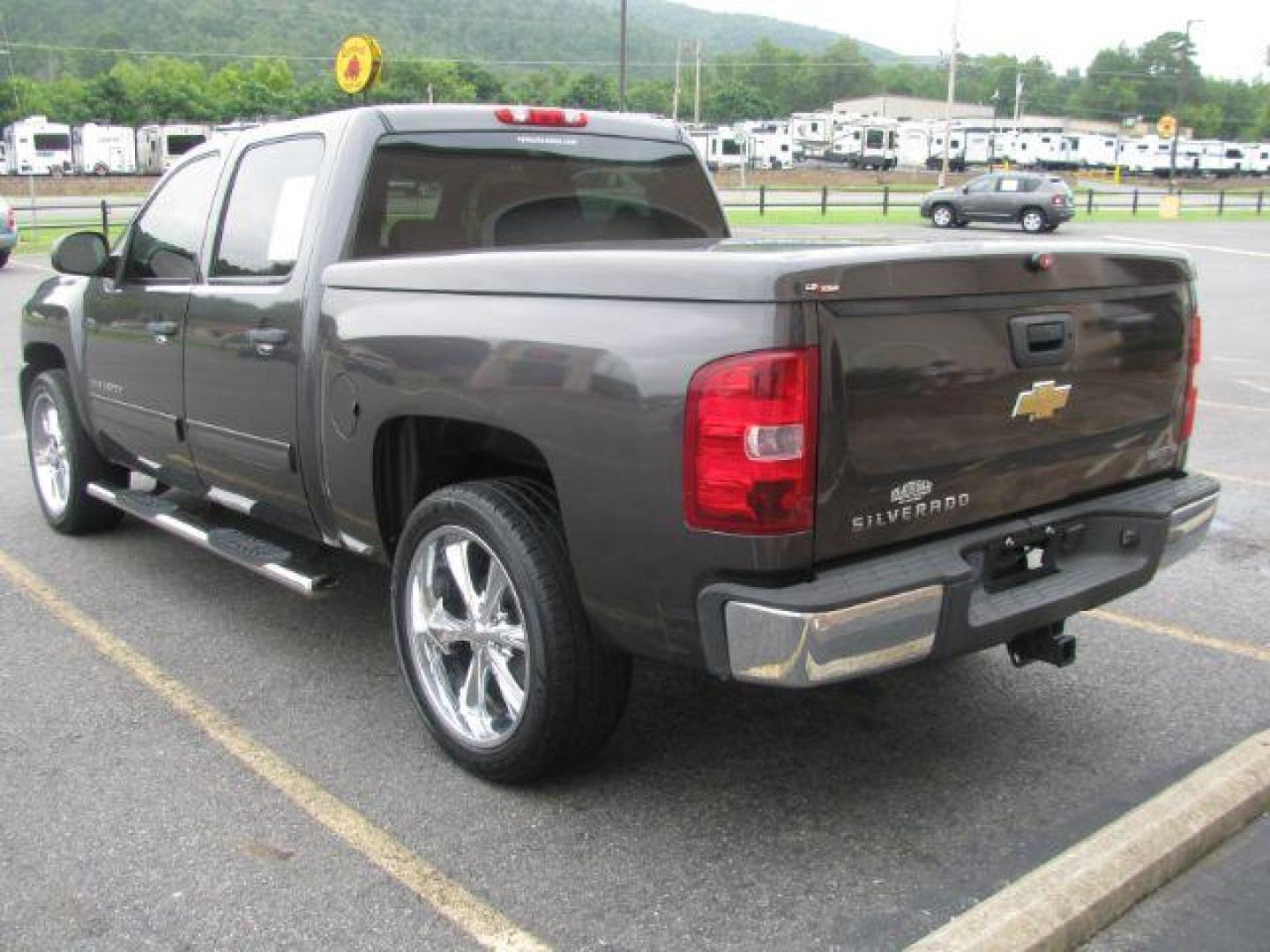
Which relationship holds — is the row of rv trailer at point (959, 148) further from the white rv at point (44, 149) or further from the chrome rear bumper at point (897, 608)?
the chrome rear bumper at point (897, 608)

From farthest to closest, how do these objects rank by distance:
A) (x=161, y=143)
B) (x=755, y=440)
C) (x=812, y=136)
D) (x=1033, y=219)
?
(x=812, y=136)
(x=161, y=143)
(x=1033, y=219)
(x=755, y=440)

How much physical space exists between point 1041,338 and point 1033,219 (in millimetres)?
32909

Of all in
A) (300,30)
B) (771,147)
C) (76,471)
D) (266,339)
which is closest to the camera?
(266,339)

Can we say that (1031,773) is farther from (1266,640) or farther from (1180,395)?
(1266,640)

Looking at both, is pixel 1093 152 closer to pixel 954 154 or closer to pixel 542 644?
pixel 954 154

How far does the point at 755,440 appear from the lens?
2705mm

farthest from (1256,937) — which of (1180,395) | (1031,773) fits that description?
(1180,395)

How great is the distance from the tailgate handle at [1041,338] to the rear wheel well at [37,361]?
4620 millimetres

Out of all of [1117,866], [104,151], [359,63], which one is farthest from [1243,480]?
[104,151]

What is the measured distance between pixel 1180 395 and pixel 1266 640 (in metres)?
1.35

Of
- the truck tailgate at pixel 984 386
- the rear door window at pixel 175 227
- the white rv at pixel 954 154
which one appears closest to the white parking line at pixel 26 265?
the rear door window at pixel 175 227

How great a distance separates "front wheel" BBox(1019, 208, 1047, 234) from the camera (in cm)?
3350

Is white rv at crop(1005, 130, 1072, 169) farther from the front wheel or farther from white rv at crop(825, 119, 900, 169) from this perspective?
the front wheel

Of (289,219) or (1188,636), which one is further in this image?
(1188,636)
